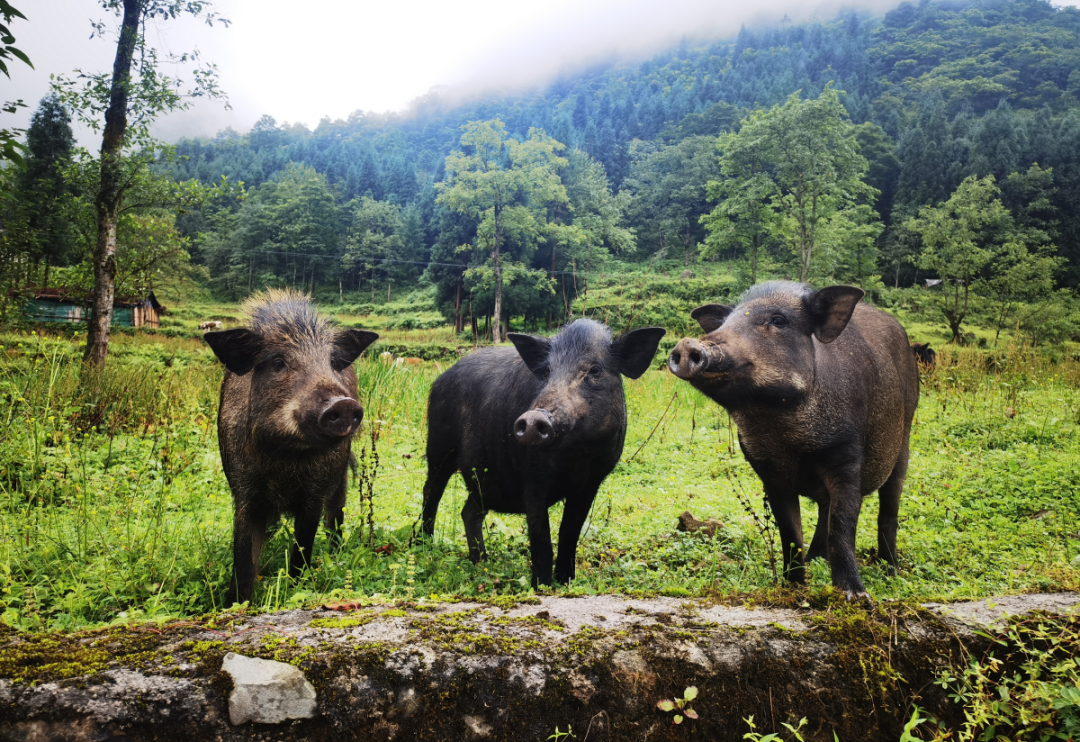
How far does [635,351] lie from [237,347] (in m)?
2.64

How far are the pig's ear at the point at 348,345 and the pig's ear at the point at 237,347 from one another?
505 mm

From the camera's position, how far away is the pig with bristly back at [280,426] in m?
3.36

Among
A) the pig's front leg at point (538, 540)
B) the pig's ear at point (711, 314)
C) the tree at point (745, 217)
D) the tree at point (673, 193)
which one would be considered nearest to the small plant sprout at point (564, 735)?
the pig's front leg at point (538, 540)

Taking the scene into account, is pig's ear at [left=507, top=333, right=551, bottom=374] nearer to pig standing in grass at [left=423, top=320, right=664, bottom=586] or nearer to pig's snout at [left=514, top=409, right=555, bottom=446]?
pig standing in grass at [left=423, top=320, right=664, bottom=586]

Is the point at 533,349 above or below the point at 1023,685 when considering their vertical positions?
above

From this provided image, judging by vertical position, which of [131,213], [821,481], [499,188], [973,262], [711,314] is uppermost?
[499,188]

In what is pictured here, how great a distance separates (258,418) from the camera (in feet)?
11.8

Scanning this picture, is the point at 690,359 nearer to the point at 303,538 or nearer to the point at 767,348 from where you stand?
the point at 767,348

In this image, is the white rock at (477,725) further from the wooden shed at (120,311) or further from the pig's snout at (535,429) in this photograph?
the wooden shed at (120,311)

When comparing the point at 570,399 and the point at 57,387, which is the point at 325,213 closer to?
the point at 57,387

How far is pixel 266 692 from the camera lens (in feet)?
5.79

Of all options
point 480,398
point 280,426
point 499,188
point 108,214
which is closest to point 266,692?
point 280,426

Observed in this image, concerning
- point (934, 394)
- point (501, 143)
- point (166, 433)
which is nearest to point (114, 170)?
point (166, 433)

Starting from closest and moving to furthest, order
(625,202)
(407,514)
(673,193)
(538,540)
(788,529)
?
(788,529), (538,540), (407,514), (625,202), (673,193)
